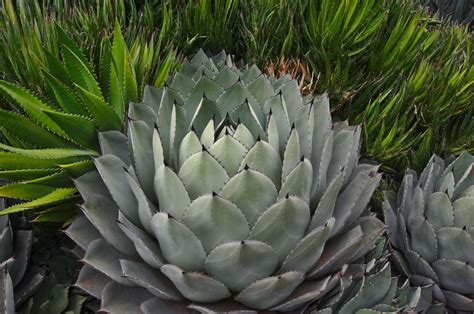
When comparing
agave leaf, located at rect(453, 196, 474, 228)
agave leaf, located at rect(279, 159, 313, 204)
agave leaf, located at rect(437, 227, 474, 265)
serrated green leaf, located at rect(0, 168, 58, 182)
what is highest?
agave leaf, located at rect(279, 159, 313, 204)

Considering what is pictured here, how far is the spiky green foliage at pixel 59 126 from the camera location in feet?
5.63

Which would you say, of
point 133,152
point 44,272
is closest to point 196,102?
point 133,152

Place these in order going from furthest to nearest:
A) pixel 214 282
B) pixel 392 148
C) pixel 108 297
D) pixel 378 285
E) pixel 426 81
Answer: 1. pixel 426 81
2. pixel 392 148
3. pixel 378 285
4. pixel 108 297
5. pixel 214 282

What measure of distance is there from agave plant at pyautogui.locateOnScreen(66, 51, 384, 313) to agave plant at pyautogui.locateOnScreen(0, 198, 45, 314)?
0.23 metres

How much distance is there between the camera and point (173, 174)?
1.43 m

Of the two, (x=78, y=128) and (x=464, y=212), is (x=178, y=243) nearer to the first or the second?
(x=78, y=128)

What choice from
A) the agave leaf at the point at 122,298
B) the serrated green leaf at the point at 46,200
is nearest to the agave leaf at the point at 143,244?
the agave leaf at the point at 122,298

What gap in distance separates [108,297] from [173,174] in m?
0.43

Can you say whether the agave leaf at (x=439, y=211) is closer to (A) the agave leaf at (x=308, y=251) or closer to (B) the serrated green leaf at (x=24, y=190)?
(A) the agave leaf at (x=308, y=251)

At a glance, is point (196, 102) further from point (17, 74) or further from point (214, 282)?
point (17, 74)

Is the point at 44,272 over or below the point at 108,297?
below

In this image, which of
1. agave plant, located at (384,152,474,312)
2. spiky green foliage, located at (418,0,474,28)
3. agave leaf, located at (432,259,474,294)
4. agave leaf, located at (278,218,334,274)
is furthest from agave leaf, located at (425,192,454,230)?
Answer: spiky green foliage, located at (418,0,474,28)

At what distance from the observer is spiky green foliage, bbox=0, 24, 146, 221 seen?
1.72 m

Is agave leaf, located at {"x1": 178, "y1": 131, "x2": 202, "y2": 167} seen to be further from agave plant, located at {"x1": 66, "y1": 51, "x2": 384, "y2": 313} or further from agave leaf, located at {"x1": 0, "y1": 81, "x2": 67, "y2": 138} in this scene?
agave leaf, located at {"x1": 0, "y1": 81, "x2": 67, "y2": 138}
